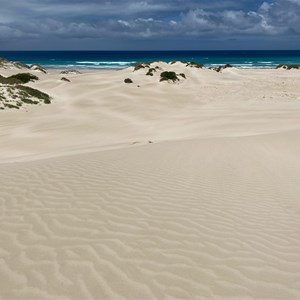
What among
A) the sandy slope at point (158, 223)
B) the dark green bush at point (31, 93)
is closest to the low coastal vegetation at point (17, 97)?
the dark green bush at point (31, 93)

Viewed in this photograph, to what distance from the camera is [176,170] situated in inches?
355

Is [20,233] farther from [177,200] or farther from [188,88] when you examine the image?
[188,88]

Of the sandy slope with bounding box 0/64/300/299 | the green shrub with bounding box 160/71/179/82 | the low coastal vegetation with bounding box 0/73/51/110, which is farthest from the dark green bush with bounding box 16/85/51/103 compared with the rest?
the green shrub with bounding box 160/71/179/82

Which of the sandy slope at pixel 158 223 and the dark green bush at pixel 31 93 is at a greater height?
the dark green bush at pixel 31 93

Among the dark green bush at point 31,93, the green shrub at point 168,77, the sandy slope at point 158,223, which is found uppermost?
the green shrub at point 168,77

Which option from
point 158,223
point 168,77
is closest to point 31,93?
point 168,77

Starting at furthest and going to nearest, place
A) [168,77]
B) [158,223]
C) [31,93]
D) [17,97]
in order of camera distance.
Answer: [168,77], [31,93], [17,97], [158,223]

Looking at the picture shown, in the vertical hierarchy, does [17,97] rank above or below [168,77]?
below

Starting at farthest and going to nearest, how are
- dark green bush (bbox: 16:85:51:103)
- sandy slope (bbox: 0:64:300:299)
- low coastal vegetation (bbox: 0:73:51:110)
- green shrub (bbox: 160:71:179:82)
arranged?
green shrub (bbox: 160:71:179:82) < dark green bush (bbox: 16:85:51:103) < low coastal vegetation (bbox: 0:73:51:110) < sandy slope (bbox: 0:64:300:299)

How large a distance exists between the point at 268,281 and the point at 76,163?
5.87m

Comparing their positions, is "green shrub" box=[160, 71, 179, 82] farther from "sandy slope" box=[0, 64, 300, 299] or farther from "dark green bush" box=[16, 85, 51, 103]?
"sandy slope" box=[0, 64, 300, 299]

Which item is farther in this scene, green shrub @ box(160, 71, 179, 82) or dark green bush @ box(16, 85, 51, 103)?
green shrub @ box(160, 71, 179, 82)

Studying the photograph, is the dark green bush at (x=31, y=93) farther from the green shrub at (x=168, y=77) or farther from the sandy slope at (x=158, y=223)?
the green shrub at (x=168, y=77)

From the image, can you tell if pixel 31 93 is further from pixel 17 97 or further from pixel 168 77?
pixel 168 77
